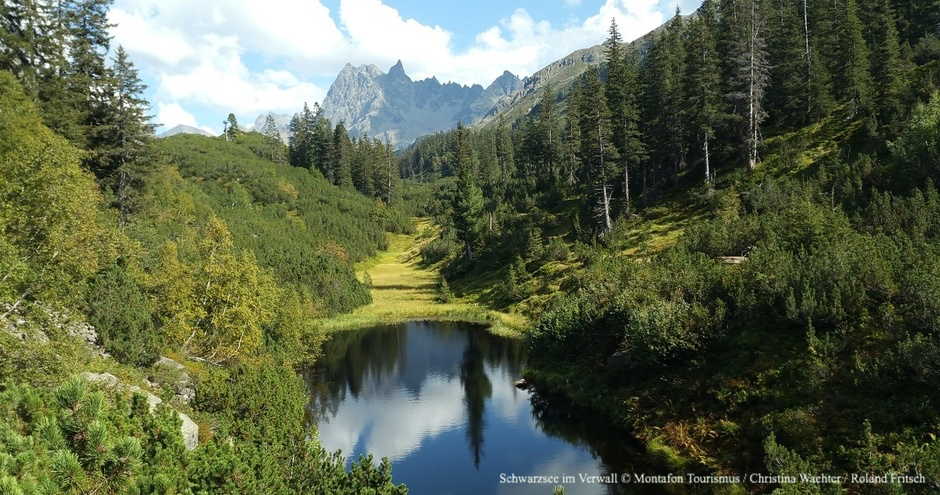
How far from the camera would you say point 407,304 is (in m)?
66.4

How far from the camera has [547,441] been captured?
27.7 m

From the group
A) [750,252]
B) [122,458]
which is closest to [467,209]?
[750,252]

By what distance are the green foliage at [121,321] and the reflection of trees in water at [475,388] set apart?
659 inches

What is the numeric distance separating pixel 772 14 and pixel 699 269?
51542 mm

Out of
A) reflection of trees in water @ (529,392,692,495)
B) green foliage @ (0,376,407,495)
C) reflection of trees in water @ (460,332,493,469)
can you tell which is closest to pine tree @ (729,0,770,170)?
reflection of trees in water @ (460,332,493,469)

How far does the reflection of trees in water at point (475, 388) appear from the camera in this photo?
28.7 m

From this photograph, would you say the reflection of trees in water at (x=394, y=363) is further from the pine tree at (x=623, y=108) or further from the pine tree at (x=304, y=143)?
the pine tree at (x=304, y=143)

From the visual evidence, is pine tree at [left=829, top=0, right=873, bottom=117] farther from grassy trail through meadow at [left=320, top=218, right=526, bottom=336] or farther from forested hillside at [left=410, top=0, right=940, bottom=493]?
grassy trail through meadow at [left=320, top=218, right=526, bottom=336]

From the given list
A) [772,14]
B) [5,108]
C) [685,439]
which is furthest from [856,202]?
[5,108]

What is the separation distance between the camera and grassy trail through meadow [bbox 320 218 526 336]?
56.9 metres

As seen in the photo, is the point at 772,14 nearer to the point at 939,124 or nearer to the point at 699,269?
the point at 939,124

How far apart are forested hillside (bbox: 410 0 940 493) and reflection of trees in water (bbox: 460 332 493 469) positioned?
438 centimetres

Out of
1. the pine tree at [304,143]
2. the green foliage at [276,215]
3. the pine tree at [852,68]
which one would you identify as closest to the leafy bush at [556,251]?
the green foliage at [276,215]

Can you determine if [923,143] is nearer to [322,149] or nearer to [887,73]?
[887,73]
